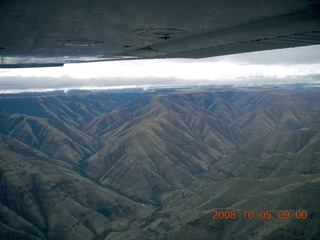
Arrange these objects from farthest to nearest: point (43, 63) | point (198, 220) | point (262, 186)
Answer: point (262, 186) < point (198, 220) < point (43, 63)

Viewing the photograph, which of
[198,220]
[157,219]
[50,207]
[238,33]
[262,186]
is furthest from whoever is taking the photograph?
[50,207]

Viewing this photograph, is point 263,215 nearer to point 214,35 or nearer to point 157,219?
point 157,219

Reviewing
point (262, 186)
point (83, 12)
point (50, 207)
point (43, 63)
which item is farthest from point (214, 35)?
point (50, 207)

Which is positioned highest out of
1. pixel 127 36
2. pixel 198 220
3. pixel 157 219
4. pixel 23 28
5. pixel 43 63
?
pixel 157 219

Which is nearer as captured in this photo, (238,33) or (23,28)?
(23,28)

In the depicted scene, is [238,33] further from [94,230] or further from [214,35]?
[94,230]

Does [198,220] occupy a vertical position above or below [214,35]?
above
